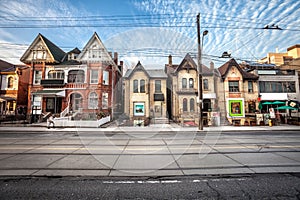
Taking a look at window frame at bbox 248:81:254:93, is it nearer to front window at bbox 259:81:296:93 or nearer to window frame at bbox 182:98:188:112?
front window at bbox 259:81:296:93

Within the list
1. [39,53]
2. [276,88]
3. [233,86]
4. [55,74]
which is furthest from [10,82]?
[276,88]

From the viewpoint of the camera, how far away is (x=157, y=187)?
3547 mm

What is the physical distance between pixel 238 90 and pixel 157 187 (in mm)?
26256

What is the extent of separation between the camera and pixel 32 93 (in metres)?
22.4

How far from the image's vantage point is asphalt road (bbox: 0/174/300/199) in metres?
3.17

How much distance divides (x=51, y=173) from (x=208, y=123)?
18.1 m

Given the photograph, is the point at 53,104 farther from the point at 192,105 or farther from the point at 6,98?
the point at 192,105

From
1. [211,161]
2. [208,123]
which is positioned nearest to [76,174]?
[211,161]

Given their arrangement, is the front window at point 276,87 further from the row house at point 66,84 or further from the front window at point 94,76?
the front window at point 94,76

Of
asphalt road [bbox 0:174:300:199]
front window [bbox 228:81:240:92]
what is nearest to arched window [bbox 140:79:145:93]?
front window [bbox 228:81:240:92]

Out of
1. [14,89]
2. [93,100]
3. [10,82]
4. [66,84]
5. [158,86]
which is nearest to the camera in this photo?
[93,100]

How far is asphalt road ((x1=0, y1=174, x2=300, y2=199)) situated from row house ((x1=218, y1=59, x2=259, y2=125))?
2202 cm

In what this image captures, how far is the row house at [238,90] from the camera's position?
A: 2395cm

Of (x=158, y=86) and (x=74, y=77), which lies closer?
(x=74, y=77)
